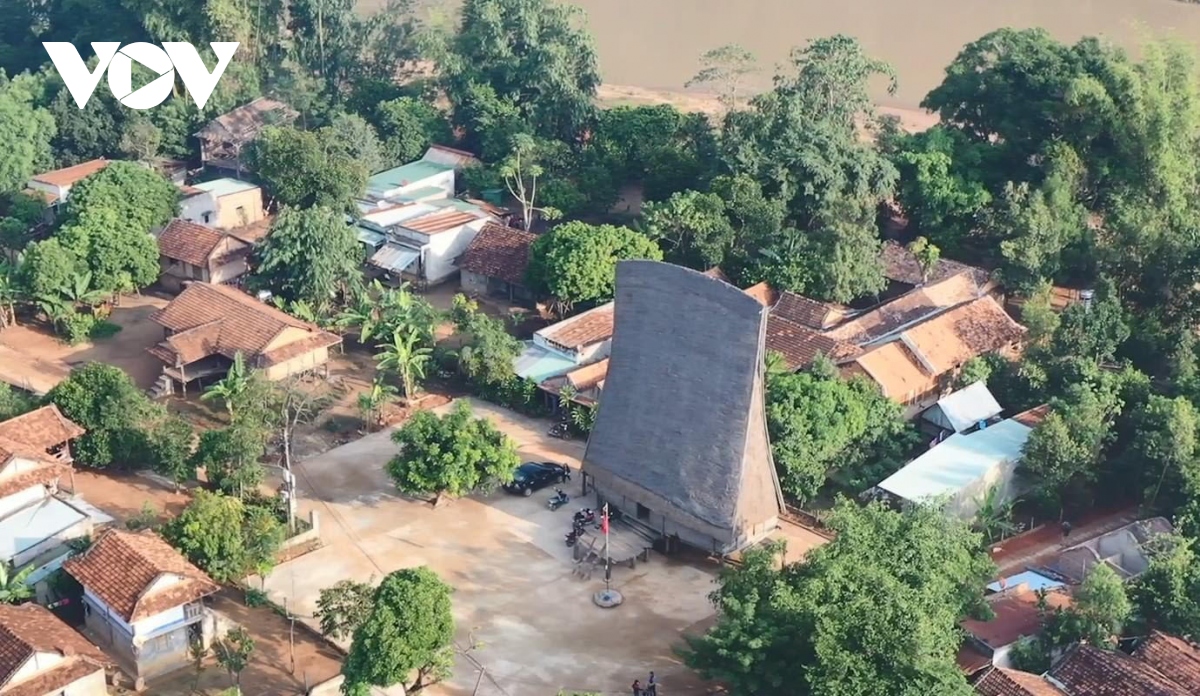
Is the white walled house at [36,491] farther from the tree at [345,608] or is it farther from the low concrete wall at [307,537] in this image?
the tree at [345,608]

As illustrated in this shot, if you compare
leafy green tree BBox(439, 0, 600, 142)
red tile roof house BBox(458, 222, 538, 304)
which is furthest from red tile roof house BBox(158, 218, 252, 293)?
leafy green tree BBox(439, 0, 600, 142)

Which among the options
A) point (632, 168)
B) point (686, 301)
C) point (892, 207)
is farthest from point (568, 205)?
point (686, 301)

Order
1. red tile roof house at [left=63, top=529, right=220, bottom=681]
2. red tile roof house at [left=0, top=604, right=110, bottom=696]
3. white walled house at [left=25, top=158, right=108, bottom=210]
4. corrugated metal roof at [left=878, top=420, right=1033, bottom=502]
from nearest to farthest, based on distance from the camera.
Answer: red tile roof house at [left=0, top=604, right=110, bottom=696]
red tile roof house at [left=63, top=529, right=220, bottom=681]
corrugated metal roof at [left=878, top=420, right=1033, bottom=502]
white walled house at [left=25, top=158, right=108, bottom=210]

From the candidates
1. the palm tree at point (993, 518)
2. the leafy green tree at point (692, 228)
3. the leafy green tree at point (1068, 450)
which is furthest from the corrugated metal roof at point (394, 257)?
the leafy green tree at point (1068, 450)

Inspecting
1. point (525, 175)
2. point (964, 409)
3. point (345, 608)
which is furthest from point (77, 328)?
point (964, 409)

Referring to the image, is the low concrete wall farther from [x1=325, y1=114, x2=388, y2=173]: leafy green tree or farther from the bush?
[x1=325, y1=114, x2=388, y2=173]: leafy green tree

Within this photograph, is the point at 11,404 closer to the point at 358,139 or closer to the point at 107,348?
the point at 107,348
